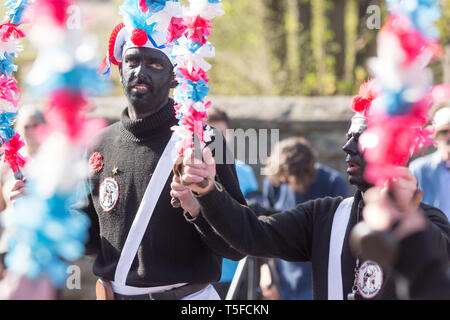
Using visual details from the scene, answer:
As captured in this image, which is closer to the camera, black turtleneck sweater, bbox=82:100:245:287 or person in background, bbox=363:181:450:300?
person in background, bbox=363:181:450:300

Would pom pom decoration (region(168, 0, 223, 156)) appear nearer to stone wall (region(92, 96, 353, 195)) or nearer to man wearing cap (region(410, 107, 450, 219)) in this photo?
man wearing cap (region(410, 107, 450, 219))

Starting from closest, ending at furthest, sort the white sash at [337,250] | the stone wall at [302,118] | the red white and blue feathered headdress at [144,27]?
1. the white sash at [337,250]
2. the red white and blue feathered headdress at [144,27]
3. the stone wall at [302,118]

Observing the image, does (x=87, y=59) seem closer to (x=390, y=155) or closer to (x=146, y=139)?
(x=390, y=155)

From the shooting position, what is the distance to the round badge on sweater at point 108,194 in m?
3.01

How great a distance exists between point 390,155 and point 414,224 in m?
0.19

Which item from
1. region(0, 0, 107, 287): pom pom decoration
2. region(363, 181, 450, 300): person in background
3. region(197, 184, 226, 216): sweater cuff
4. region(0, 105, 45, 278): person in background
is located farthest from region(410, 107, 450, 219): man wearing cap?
region(0, 0, 107, 287): pom pom decoration

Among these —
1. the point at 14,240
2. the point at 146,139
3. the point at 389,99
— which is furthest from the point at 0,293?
the point at 146,139

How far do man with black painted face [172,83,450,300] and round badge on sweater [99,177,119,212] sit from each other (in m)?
0.48

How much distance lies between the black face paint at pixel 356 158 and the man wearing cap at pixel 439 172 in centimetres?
200

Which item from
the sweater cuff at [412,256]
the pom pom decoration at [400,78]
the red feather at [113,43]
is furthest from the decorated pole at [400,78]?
the red feather at [113,43]

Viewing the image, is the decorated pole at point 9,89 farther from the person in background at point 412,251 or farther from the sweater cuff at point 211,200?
the person in background at point 412,251

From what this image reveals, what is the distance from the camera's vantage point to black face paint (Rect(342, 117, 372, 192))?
2.55 m

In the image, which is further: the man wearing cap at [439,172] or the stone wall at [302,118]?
the stone wall at [302,118]

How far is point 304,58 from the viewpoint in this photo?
31.2 ft
